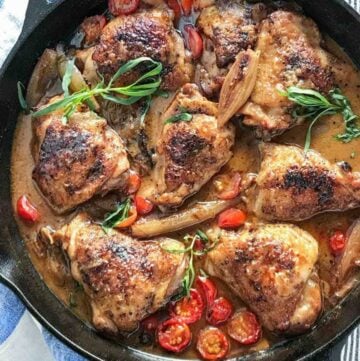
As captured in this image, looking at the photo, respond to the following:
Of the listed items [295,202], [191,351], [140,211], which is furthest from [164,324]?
[295,202]

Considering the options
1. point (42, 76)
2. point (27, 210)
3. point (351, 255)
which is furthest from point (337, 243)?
point (42, 76)

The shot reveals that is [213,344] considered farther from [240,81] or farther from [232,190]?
[240,81]

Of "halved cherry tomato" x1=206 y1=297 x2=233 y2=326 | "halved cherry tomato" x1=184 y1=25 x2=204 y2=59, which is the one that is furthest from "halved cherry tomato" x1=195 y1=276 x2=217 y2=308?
"halved cherry tomato" x1=184 y1=25 x2=204 y2=59

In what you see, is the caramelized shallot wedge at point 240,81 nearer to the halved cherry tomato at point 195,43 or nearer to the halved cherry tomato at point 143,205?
the halved cherry tomato at point 195,43

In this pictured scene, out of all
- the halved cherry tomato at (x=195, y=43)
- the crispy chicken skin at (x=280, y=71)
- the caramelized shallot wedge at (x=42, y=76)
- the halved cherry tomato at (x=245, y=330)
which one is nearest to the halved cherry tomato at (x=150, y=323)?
the halved cherry tomato at (x=245, y=330)

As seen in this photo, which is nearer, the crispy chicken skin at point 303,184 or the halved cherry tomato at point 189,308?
the crispy chicken skin at point 303,184

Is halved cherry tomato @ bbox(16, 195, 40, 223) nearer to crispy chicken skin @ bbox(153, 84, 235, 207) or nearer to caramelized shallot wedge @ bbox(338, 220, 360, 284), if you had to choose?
crispy chicken skin @ bbox(153, 84, 235, 207)
